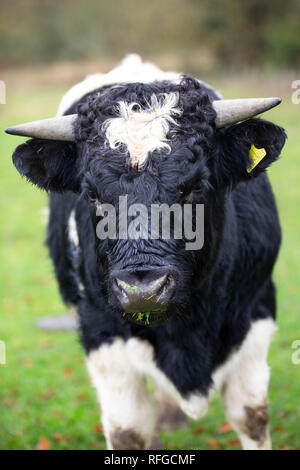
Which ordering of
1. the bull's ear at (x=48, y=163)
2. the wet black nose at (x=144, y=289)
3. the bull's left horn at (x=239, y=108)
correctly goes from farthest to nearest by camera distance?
1. the bull's ear at (x=48, y=163)
2. the bull's left horn at (x=239, y=108)
3. the wet black nose at (x=144, y=289)

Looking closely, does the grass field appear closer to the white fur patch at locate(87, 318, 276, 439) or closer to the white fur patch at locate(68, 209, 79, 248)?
the white fur patch at locate(87, 318, 276, 439)

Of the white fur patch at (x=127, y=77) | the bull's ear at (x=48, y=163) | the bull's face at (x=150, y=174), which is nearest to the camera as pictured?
the bull's face at (x=150, y=174)

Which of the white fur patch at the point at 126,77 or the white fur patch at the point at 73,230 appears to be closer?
the white fur patch at the point at 126,77

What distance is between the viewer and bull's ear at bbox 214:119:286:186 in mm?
3471

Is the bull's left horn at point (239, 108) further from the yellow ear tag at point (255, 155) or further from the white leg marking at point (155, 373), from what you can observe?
the white leg marking at point (155, 373)

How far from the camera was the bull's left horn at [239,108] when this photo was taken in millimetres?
3311

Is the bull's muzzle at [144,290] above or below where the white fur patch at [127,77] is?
below

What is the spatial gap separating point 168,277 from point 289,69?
2684 centimetres

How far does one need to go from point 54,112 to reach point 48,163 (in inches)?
772

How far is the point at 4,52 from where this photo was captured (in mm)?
33875

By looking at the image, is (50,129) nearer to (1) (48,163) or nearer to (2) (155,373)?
(1) (48,163)

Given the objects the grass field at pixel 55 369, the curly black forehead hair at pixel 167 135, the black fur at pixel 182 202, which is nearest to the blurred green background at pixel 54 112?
the grass field at pixel 55 369

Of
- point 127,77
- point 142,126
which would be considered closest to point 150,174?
point 142,126
